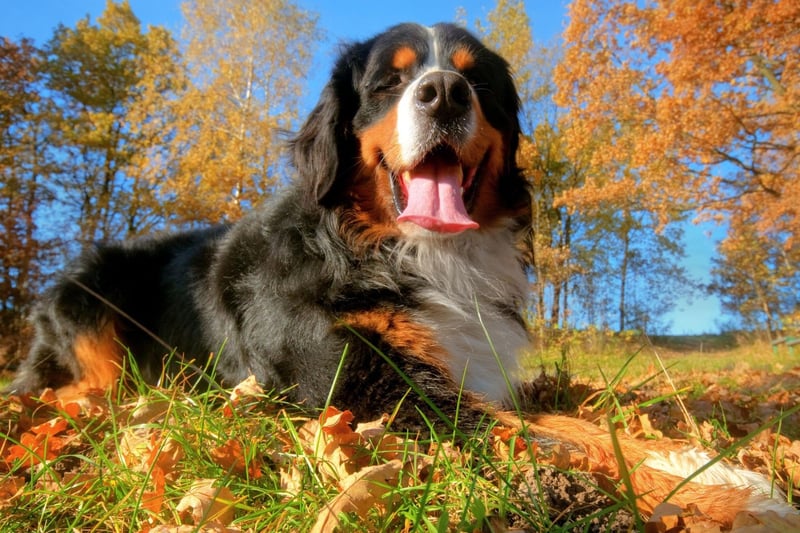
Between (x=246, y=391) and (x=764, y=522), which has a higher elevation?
(x=246, y=391)

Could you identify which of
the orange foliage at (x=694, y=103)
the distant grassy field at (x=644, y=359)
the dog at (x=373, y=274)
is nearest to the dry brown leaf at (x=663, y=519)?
the dog at (x=373, y=274)

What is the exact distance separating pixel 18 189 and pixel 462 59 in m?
19.4

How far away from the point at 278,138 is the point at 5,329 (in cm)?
1248

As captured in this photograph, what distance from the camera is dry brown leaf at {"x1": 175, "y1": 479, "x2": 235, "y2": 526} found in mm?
1428

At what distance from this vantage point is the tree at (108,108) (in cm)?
1983

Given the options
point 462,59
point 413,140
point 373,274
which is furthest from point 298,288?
point 462,59

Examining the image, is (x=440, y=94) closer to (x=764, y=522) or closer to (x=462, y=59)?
(x=462, y=59)

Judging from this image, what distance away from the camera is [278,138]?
356 centimetres

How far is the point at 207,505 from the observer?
4.80 feet

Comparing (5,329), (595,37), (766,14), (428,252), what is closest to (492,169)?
(428,252)

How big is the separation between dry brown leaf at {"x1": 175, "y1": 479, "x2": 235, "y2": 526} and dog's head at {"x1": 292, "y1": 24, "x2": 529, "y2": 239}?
170 cm

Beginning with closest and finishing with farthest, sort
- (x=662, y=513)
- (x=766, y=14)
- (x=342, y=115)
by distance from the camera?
(x=662, y=513)
(x=342, y=115)
(x=766, y=14)

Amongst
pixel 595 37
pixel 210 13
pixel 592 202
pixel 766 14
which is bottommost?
pixel 592 202

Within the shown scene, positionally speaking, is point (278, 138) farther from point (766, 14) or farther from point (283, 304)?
point (766, 14)
